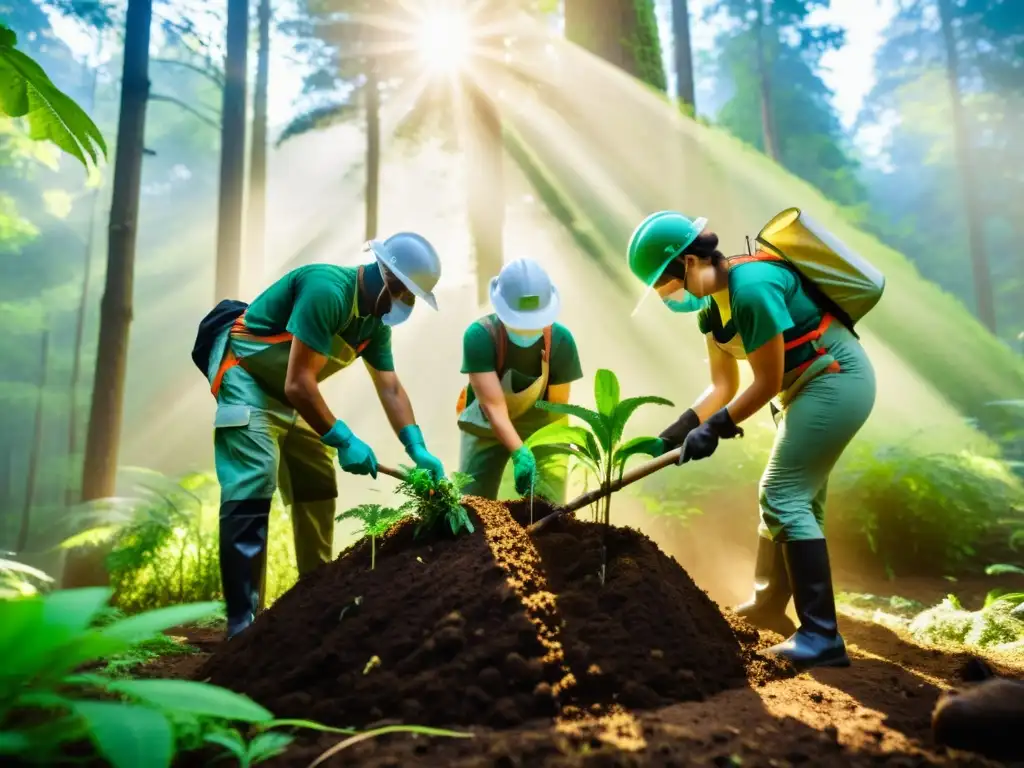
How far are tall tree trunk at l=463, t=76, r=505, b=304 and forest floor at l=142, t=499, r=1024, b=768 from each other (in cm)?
620

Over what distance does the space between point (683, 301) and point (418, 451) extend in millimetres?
1702

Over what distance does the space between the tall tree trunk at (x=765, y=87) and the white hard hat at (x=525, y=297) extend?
56.0 ft

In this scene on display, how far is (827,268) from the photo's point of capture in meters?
2.85

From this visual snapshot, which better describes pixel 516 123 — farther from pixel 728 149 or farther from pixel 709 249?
pixel 709 249

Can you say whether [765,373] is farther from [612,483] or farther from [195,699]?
[195,699]

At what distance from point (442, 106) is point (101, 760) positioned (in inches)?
393

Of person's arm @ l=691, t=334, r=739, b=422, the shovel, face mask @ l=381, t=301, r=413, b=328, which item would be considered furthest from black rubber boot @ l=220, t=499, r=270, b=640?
person's arm @ l=691, t=334, r=739, b=422

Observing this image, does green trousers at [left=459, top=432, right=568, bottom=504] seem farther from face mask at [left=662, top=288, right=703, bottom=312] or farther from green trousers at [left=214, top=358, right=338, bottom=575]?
face mask at [left=662, top=288, right=703, bottom=312]

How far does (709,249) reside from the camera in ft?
9.31

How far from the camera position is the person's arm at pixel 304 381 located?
313 centimetres

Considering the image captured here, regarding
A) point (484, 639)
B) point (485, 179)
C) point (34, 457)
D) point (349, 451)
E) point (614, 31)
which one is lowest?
point (484, 639)

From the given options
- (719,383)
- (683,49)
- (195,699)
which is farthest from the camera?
(683,49)

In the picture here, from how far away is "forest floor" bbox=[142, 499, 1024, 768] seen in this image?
5.00 ft

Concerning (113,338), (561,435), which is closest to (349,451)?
(561,435)
